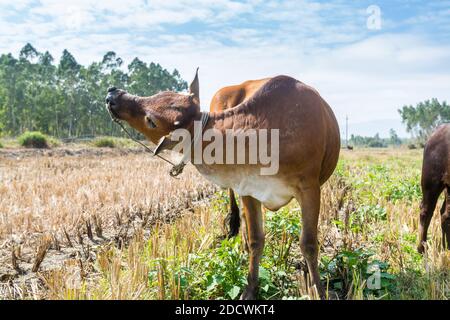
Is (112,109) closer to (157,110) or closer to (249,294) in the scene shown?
(157,110)

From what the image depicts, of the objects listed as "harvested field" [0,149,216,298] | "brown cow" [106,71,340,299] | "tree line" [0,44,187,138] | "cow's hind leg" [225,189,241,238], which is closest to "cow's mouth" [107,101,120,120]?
"brown cow" [106,71,340,299]

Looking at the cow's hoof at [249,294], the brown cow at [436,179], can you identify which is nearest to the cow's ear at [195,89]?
the cow's hoof at [249,294]

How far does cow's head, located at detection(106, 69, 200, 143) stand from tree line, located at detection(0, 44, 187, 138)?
46925 millimetres

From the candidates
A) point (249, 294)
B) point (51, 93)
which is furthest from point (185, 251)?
point (51, 93)

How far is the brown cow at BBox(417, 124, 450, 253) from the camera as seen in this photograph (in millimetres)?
4316

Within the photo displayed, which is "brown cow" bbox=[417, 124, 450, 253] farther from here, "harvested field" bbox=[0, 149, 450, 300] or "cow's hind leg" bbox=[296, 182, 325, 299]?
"cow's hind leg" bbox=[296, 182, 325, 299]

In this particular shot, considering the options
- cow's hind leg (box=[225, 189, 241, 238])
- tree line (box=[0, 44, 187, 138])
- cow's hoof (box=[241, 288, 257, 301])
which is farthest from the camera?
tree line (box=[0, 44, 187, 138])

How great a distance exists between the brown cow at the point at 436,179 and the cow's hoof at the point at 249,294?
203 centimetres

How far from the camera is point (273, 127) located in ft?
9.55

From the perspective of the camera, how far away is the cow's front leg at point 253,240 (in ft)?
10.7

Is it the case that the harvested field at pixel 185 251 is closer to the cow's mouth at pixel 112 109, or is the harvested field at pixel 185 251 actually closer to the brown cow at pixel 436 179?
the brown cow at pixel 436 179

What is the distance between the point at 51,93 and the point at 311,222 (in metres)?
48.8

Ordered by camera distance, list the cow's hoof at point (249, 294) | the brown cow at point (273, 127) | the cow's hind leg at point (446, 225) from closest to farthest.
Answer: the brown cow at point (273, 127), the cow's hoof at point (249, 294), the cow's hind leg at point (446, 225)
